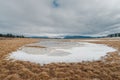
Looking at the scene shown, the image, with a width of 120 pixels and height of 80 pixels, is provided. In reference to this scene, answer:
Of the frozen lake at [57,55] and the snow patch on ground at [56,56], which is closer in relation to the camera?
the snow patch on ground at [56,56]

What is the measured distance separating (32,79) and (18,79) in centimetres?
80

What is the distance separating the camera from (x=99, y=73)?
7.53m

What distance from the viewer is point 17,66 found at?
8844 millimetres

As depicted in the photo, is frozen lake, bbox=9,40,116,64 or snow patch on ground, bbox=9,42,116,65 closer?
snow patch on ground, bbox=9,42,116,65

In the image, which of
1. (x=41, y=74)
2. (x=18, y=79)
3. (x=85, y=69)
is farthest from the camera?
(x=85, y=69)

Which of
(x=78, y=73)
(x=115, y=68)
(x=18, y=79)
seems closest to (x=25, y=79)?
(x=18, y=79)

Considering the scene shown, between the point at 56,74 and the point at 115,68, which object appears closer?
the point at 56,74

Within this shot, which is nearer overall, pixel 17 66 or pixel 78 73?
pixel 78 73

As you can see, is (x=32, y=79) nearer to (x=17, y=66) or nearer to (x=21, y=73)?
(x=21, y=73)

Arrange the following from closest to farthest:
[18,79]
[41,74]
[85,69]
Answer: [18,79], [41,74], [85,69]

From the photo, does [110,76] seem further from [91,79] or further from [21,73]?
[21,73]

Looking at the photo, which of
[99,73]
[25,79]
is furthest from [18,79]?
[99,73]

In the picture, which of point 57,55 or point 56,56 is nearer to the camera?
point 56,56

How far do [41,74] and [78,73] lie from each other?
7.94 ft
